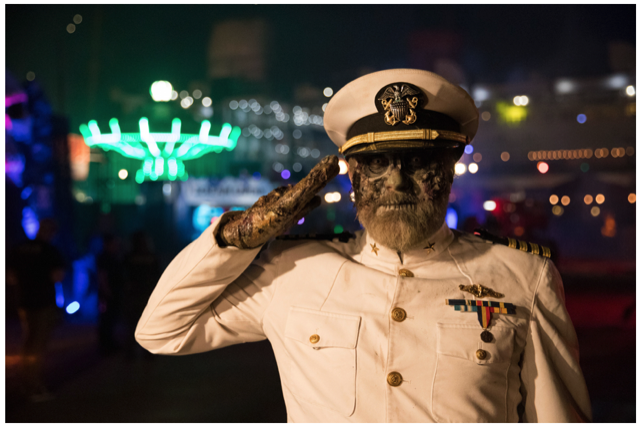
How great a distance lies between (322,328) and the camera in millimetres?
1449

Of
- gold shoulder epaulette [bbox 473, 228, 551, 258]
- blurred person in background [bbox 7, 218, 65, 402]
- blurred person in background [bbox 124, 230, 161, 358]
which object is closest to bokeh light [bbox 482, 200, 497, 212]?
blurred person in background [bbox 124, 230, 161, 358]

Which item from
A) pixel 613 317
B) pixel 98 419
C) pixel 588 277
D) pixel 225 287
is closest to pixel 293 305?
pixel 225 287

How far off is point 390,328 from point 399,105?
77 cm

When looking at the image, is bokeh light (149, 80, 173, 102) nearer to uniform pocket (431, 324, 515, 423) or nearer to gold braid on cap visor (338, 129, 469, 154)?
gold braid on cap visor (338, 129, 469, 154)

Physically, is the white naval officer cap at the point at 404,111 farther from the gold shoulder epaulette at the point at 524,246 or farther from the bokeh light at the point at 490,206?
the bokeh light at the point at 490,206

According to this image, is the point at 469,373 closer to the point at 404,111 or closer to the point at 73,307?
the point at 404,111

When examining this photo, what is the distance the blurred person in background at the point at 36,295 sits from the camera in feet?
14.3

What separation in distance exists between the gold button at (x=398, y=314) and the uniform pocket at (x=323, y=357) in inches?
4.8

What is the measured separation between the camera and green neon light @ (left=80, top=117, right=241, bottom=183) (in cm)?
762

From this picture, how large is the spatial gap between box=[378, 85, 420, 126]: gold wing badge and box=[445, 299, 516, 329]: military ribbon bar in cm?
64

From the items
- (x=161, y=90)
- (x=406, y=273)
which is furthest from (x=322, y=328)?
(x=161, y=90)

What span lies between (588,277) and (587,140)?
4558 mm

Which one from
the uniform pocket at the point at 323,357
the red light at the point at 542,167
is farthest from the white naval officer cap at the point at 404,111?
the red light at the point at 542,167

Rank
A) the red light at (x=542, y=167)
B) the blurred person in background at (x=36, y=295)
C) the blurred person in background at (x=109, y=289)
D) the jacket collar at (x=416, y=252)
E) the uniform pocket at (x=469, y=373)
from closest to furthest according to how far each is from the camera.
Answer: the uniform pocket at (x=469, y=373) < the jacket collar at (x=416, y=252) < the blurred person in background at (x=36, y=295) < the blurred person in background at (x=109, y=289) < the red light at (x=542, y=167)
